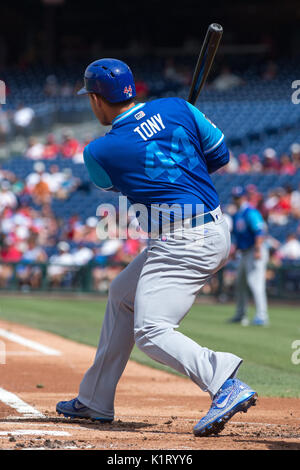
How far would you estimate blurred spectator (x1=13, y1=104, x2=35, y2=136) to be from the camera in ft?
82.0

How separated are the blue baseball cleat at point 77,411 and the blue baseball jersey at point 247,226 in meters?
7.59

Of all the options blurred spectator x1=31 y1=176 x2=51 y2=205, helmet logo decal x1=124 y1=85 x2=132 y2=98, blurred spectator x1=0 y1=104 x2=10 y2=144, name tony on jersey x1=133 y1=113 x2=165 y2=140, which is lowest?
blurred spectator x1=31 y1=176 x2=51 y2=205

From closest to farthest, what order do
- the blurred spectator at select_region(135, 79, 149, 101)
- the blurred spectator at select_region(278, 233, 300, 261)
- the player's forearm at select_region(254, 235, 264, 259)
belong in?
the player's forearm at select_region(254, 235, 264, 259) < the blurred spectator at select_region(278, 233, 300, 261) < the blurred spectator at select_region(135, 79, 149, 101)

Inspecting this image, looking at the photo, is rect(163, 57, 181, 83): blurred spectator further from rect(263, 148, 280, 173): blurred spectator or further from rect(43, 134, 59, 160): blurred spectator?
rect(263, 148, 280, 173): blurred spectator

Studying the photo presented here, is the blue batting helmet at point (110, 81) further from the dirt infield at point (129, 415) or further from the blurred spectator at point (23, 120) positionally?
the blurred spectator at point (23, 120)

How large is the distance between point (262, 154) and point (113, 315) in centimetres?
1718

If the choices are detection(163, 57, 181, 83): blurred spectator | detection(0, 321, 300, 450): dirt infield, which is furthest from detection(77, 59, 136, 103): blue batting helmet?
detection(163, 57, 181, 83): blurred spectator

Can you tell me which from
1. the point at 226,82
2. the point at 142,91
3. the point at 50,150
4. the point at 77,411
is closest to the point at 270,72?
the point at 226,82

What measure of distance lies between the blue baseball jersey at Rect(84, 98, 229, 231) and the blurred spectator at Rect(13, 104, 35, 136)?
21.2 m

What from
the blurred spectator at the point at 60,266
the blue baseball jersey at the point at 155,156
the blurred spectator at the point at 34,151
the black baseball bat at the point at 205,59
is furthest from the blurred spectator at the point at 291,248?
the blue baseball jersey at the point at 155,156

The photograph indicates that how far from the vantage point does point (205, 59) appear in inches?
195

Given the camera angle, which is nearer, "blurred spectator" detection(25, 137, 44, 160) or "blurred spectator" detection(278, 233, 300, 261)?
"blurred spectator" detection(278, 233, 300, 261)

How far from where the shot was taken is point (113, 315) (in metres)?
4.69
